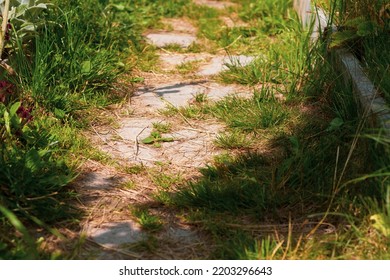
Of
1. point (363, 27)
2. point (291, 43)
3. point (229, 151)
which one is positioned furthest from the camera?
point (291, 43)

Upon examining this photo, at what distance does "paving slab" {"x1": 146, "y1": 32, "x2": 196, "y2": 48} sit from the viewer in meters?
6.05

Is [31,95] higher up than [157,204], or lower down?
higher up

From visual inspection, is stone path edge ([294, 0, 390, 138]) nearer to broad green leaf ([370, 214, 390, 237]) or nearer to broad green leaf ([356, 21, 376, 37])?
broad green leaf ([356, 21, 376, 37])

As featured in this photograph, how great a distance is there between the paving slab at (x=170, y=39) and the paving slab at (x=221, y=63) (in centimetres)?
45

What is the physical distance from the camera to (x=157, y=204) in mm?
3451

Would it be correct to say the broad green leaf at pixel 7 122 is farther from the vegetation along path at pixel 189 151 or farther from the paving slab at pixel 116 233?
the paving slab at pixel 116 233

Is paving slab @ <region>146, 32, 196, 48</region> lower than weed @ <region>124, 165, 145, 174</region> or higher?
higher

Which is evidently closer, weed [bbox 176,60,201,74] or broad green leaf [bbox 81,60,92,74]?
broad green leaf [bbox 81,60,92,74]

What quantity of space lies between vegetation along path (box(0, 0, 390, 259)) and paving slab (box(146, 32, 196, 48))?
3cm

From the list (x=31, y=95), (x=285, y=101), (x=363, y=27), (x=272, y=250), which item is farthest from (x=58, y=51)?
(x=272, y=250)

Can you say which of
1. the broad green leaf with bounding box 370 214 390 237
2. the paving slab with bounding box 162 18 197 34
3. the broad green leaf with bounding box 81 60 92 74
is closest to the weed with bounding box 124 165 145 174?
the broad green leaf with bounding box 81 60 92 74
